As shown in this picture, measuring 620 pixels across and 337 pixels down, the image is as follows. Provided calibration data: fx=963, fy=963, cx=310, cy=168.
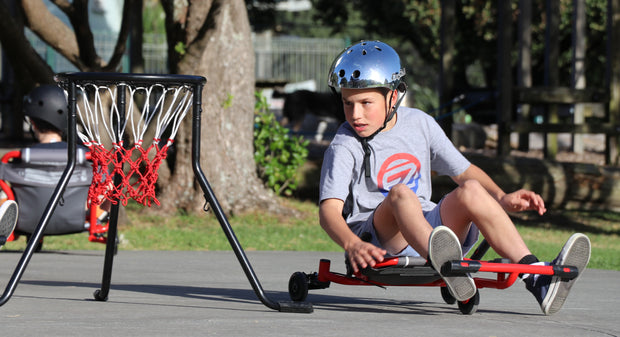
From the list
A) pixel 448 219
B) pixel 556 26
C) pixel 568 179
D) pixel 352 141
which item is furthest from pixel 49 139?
pixel 556 26

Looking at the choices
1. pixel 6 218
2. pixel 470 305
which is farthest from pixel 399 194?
pixel 6 218

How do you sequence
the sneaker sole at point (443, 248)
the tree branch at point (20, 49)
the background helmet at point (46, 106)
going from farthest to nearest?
the tree branch at point (20, 49) < the background helmet at point (46, 106) < the sneaker sole at point (443, 248)

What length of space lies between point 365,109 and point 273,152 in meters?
7.36

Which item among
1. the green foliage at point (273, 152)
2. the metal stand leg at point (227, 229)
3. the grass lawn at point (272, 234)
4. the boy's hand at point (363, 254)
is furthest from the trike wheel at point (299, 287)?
the green foliage at point (273, 152)

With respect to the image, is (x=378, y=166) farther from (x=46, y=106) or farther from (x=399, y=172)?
(x=46, y=106)

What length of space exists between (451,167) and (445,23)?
447 inches

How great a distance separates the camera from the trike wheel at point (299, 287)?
5.05m

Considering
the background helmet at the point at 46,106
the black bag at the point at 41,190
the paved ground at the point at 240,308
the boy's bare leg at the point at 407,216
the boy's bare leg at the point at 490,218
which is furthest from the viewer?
the background helmet at the point at 46,106

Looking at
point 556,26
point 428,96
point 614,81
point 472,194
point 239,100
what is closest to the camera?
point 472,194

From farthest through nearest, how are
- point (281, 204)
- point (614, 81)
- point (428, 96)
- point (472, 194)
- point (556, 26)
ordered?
1. point (428, 96)
2. point (556, 26)
3. point (614, 81)
4. point (281, 204)
5. point (472, 194)

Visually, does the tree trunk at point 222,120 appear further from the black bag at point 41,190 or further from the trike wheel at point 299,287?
the trike wheel at point 299,287

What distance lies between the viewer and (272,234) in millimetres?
10398

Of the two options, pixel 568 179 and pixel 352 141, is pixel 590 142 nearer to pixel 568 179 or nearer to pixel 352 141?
pixel 568 179

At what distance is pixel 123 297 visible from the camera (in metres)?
5.45
